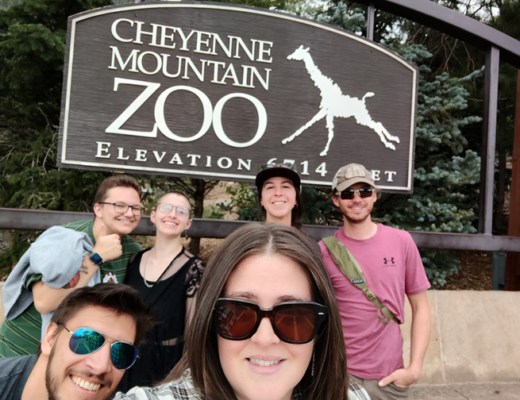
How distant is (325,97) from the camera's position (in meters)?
3.17

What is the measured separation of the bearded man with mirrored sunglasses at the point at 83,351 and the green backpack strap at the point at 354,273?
1.04 meters

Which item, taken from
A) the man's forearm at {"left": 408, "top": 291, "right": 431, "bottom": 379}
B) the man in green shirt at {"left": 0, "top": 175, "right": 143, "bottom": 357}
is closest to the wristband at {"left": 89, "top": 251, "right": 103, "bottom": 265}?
the man in green shirt at {"left": 0, "top": 175, "right": 143, "bottom": 357}

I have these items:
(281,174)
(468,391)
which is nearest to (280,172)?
(281,174)

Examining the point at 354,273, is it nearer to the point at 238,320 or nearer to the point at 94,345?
the point at 238,320

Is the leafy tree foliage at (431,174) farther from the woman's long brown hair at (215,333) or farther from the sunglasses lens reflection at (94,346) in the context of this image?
the woman's long brown hair at (215,333)

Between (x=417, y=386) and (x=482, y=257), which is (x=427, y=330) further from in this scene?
(x=482, y=257)

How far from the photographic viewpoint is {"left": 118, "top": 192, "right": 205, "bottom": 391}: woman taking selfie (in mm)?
1893

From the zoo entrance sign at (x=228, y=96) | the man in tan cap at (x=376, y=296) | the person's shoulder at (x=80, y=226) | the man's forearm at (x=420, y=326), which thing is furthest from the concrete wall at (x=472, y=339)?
the person's shoulder at (x=80, y=226)

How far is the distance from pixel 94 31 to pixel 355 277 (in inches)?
98.4

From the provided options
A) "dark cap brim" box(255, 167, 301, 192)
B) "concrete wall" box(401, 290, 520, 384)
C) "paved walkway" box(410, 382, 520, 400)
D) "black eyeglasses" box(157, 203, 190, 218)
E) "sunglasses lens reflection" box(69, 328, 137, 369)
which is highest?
"dark cap brim" box(255, 167, 301, 192)

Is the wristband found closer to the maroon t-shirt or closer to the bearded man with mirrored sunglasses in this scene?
the bearded man with mirrored sunglasses

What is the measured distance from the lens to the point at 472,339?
3.78 metres

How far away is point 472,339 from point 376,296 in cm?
254

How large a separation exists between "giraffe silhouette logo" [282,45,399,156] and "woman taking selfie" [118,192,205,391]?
4.42ft
